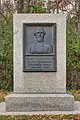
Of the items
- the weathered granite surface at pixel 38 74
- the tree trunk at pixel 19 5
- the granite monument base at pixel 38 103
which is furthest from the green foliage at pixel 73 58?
the tree trunk at pixel 19 5

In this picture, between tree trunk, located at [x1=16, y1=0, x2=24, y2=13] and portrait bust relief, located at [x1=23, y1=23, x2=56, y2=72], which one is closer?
portrait bust relief, located at [x1=23, y1=23, x2=56, y2=72]

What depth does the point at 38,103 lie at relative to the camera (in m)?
7.60

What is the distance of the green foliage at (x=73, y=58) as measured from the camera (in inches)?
500

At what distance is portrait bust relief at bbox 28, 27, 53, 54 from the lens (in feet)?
26.0

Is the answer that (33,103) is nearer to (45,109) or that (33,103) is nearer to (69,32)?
(45,109)

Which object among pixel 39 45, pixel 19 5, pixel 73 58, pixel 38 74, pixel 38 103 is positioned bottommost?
pixel 38 103

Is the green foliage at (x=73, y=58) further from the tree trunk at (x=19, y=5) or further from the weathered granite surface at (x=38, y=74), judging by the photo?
the tree trunk at (x=19, y=5)

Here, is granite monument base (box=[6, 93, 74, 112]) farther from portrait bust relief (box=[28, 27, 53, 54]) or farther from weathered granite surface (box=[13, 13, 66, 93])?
portrait bust relief (box=[28, 27, 53, 54])

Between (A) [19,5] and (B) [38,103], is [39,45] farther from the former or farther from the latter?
(A) [19,5]

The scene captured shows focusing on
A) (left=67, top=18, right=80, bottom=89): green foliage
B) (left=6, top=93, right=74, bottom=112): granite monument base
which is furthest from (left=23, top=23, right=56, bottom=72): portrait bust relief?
(left=67, top=18, right=80, bottom=89): green foliage

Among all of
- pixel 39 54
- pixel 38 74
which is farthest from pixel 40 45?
pixel 38 74

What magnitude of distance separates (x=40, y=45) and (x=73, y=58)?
5085 mm

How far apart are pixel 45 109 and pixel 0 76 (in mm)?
5294

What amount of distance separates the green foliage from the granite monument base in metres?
5.19
